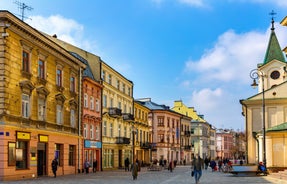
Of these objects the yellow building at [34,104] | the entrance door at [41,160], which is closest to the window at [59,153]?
the yellow building at [34,104]

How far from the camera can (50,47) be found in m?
34.5

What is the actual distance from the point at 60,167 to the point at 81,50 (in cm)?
1583

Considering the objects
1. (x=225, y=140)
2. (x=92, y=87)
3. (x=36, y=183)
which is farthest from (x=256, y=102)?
(x=225, y=140)

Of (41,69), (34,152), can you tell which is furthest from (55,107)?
(34,152)

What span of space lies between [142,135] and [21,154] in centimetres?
4125

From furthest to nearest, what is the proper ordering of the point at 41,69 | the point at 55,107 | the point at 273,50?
Result: the point at 273,50 < the point at 55,107 < the point at 41,69

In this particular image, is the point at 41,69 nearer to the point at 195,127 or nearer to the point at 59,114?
the point at 59,114

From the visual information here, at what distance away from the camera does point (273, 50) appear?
6725 centimetres

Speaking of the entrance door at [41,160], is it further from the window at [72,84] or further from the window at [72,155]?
the window at [72,84]

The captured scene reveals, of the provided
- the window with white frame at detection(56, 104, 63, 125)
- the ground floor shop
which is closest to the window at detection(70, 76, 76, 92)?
the window with white frame at detection(56, 104, 63, 125)

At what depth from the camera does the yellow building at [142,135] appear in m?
66.8

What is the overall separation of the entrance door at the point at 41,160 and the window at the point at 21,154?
2254 mm

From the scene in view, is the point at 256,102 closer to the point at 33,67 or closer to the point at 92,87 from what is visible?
the point at 92,87

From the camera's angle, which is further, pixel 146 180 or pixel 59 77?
pixel 59 77
